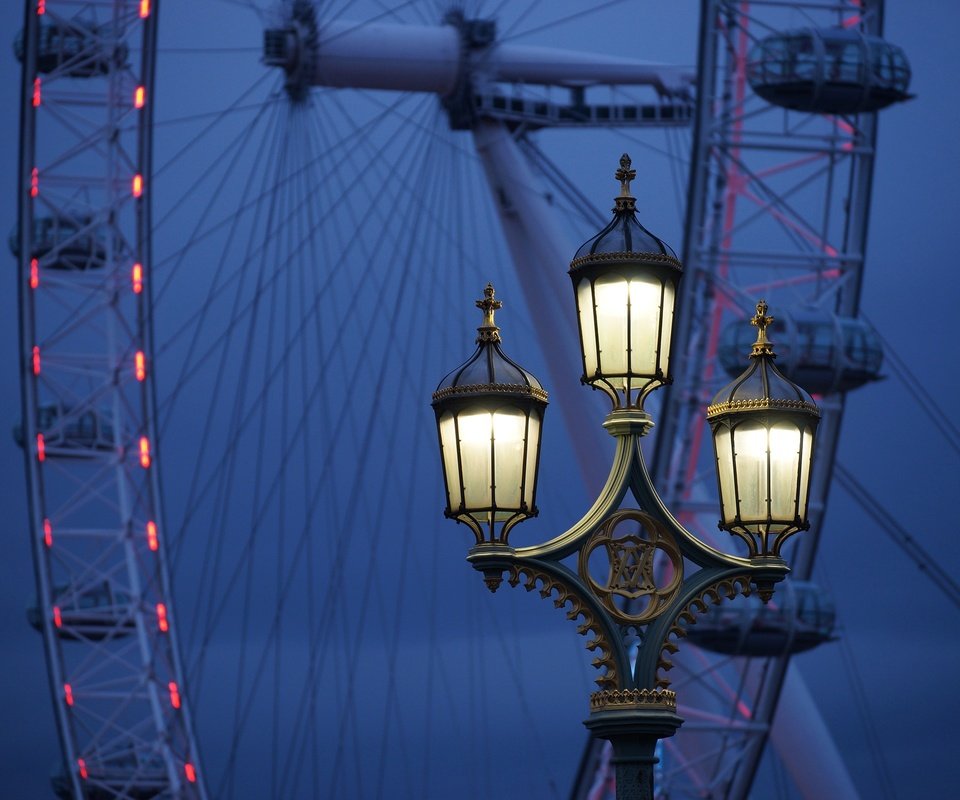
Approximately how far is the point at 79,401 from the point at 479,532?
3445cm

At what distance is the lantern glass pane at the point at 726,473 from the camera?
1084cm

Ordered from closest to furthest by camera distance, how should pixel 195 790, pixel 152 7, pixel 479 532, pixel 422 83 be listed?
pixel 479 532 < pixel 422 83 < pixel 152 7 < pixel 195 790

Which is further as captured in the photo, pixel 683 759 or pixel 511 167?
pixel 683 759

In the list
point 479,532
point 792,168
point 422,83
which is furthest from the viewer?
point 792,168

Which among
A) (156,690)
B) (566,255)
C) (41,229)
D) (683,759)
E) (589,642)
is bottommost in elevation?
(589,642)

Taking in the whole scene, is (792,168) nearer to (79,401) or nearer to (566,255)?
(566,255)

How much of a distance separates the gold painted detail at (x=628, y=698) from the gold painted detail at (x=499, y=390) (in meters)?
1.20

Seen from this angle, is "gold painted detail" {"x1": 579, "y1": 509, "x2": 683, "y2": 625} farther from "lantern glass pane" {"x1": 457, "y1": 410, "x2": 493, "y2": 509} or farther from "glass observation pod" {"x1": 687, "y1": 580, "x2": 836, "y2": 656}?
"glass observation pod" {"x1": 687, "y1": 580, "x2": 836, "y2": 656}

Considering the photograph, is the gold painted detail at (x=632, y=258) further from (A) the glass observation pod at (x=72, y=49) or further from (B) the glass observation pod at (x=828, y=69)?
(A) the glass observation pod at (x=72, y=49)

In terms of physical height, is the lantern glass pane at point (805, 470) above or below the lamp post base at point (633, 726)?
above

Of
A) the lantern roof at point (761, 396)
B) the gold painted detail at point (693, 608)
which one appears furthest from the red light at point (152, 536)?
the lantern roof at point (761, 396)

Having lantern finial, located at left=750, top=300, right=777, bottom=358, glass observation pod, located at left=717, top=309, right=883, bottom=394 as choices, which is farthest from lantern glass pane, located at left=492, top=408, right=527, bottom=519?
glass observation pod, located at left=717, top=309, right=883, bottom=394

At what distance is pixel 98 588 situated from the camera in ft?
149

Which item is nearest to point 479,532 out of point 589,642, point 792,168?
point 589,642
